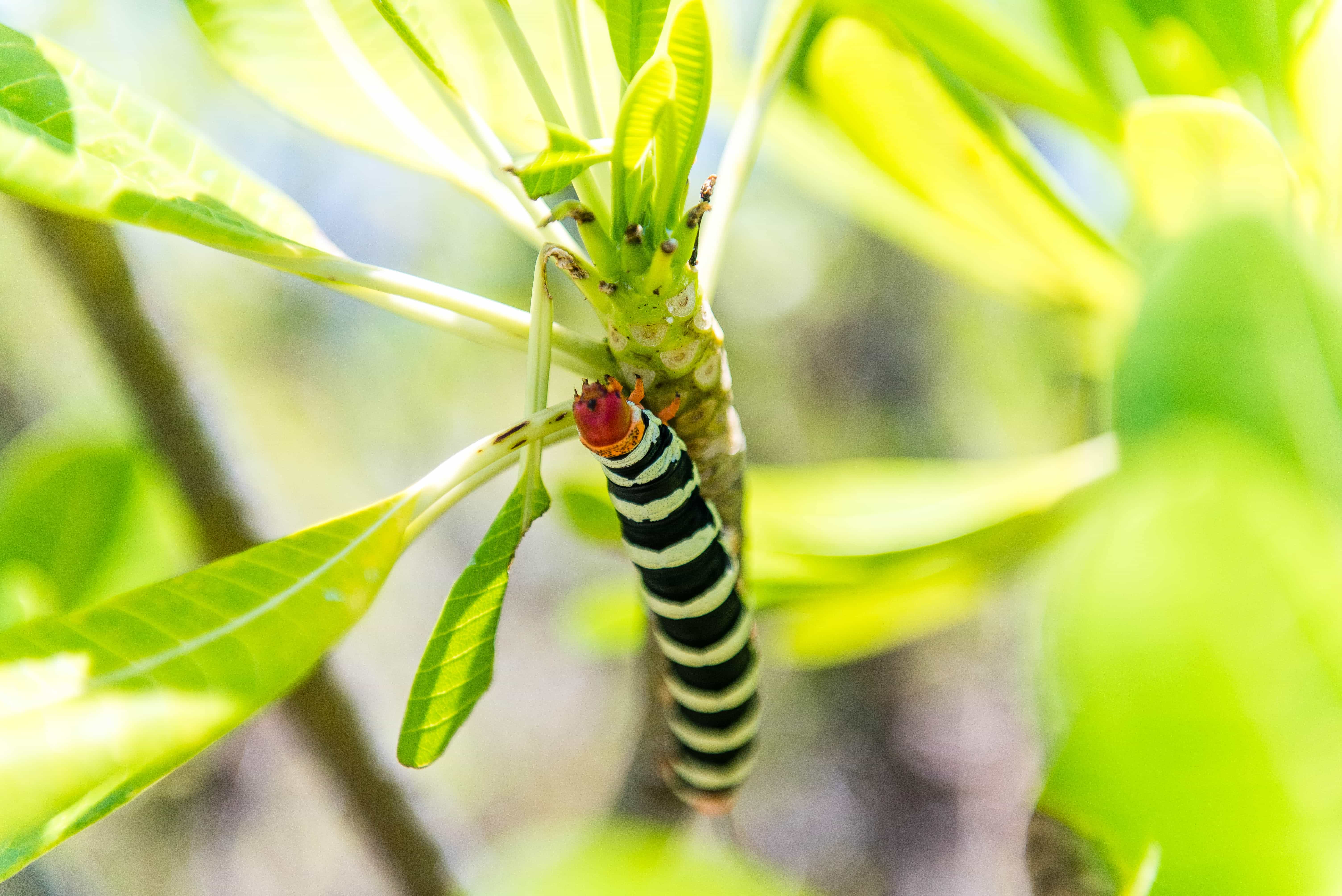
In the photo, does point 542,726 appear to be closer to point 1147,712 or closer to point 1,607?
point 1,607

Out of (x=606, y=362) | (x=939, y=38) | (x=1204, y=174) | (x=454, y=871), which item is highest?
(x=939, y=38)

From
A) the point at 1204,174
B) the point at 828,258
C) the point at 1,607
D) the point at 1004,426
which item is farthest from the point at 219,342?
the point at 1204,174

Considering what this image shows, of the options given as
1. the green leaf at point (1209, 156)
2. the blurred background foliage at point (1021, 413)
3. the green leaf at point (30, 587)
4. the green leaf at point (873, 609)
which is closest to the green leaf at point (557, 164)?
the blurred background foliage at point (1021, 413)

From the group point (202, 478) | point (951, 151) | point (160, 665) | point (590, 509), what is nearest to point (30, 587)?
point (202, 478)

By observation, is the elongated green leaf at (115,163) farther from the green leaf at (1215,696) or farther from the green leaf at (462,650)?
the green leaf at (1215,696)

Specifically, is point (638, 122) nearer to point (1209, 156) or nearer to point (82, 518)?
point (1209, 156)

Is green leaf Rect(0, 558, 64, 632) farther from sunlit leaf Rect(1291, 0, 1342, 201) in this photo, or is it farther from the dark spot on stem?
sunlit leaf Rect(1291, 0, 1342, 201)

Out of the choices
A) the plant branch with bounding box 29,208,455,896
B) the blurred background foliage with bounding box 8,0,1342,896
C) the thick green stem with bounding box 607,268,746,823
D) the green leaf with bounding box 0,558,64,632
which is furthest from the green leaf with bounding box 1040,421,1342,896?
the green leaf with bounding box 0,558,64,632
